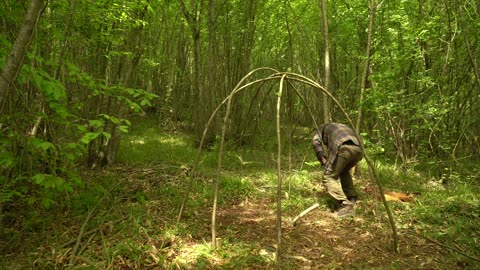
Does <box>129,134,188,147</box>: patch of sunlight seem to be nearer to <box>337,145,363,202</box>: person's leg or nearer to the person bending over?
the person bending over

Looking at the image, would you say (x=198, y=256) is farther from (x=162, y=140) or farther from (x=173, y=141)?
(x=162, y=140)

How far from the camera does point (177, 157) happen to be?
8.46m

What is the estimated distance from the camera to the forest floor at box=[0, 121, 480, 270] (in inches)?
141

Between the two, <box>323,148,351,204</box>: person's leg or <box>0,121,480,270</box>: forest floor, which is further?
<box>323,148,351,204</box>: person's leg

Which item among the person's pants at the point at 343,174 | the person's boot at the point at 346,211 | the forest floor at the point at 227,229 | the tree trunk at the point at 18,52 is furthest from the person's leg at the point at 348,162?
the tree trunk at the point at 18,52

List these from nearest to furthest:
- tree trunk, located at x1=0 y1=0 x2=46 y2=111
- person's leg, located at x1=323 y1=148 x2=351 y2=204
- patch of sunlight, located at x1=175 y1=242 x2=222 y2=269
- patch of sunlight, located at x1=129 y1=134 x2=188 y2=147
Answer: tree trunk, located at x1=0 y1=0 x2=46 y2=111
patch of sunlight, located at x1=175 y1=242 x2=222 y2=269
person's leg, located at x1=323 y1=148 x2=351 y2=204
patch of sunlight, located at x1=129 y1=134 x2=188 y2=147

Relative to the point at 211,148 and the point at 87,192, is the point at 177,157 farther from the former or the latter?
the point at 87,192

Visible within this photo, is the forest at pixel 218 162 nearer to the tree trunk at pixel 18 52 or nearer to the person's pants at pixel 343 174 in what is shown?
the tree trunk at pixel 18 52

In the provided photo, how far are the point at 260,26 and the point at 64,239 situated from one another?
10.2 m

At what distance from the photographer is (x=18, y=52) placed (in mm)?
3221

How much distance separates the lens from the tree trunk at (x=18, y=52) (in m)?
3.19

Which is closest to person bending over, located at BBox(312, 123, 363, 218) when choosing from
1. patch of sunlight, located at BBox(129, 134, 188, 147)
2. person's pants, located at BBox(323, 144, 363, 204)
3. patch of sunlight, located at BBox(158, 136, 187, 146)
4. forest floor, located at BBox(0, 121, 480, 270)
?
person's pants, located at BBox(323, 144, 363, 204)

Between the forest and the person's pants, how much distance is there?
0.37 m

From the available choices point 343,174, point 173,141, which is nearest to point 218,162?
point 343,174
